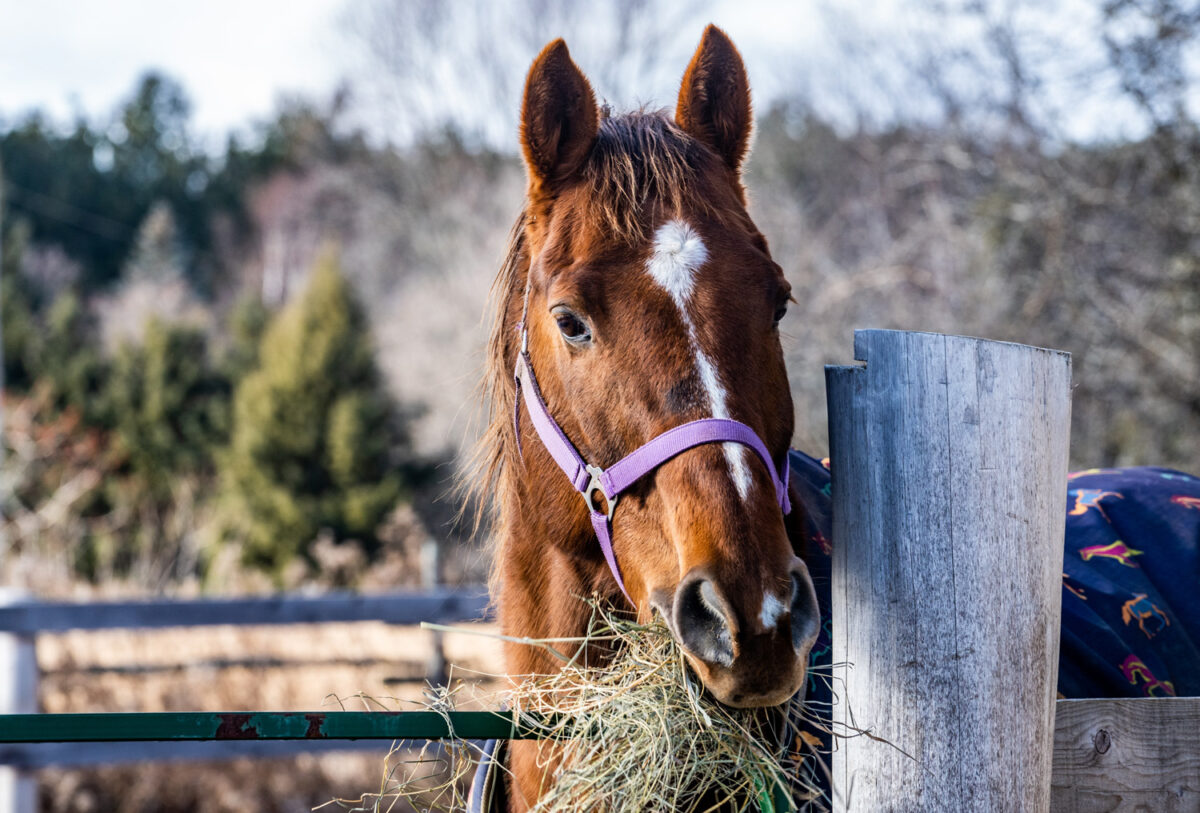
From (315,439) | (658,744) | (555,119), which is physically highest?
(555,119)

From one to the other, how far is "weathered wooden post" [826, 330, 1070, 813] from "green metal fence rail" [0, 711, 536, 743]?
2.14 feet

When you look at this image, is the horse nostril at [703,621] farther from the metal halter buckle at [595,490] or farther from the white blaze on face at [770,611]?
the metal halter buckle at [595,490]

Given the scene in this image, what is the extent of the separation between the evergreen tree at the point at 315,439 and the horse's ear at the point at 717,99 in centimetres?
1234

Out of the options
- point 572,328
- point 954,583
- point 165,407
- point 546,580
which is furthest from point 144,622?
point 165,407

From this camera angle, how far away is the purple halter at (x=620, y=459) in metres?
1.45

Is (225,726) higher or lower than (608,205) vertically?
lower

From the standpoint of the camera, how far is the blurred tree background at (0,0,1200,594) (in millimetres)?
6961

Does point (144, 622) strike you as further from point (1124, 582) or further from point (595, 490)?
point (1124, 582)

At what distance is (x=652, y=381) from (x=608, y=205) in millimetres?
388

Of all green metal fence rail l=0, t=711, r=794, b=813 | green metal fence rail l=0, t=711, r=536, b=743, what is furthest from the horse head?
green metal fence rail l=0, t=711, r=536, b=743

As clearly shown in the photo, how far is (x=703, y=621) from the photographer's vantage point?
1.33 meters

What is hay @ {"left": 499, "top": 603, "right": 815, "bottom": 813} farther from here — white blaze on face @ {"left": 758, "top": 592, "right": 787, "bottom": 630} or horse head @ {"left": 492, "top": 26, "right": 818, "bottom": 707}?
white blaze on face @ {"left": 758, "top": 592, "right": 787, "bottom": 630}

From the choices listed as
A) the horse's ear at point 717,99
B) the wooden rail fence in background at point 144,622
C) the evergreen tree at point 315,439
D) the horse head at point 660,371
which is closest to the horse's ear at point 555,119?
the horse head at point 660,371

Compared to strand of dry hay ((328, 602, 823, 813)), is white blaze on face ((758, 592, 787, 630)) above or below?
above
